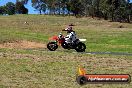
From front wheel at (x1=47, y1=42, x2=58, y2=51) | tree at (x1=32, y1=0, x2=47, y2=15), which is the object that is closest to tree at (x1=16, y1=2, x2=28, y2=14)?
tree at (x1=32, y1=0, x2=47, y2=15)

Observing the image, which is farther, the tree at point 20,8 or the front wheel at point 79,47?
the tree at point 20,8

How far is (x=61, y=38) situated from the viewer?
103 feet

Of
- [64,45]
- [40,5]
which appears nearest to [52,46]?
[64,45]

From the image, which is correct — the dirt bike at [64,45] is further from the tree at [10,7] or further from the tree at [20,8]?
the tree at [10,7]

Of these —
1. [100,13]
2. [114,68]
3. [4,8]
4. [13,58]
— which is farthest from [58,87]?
[4,8]

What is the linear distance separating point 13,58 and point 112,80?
12.0 metres

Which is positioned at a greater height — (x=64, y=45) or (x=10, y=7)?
(x=64, y=45)

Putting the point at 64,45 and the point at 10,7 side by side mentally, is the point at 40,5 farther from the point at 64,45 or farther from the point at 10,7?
the point at 64,45

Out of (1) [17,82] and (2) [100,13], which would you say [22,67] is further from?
(2) [100,13]

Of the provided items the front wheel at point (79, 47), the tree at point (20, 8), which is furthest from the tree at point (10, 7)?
the front wheel at point (79, 47)

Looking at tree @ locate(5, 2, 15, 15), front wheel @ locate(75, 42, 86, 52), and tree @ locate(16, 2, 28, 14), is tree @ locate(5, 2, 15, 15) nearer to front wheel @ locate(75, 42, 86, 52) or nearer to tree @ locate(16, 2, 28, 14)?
tree @ locate(16, 2, 28, 14)

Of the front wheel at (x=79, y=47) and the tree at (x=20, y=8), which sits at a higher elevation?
the front wheel at (x=79, y=47)

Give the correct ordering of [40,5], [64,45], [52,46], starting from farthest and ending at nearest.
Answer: [40,5], [52,46], [64,45]

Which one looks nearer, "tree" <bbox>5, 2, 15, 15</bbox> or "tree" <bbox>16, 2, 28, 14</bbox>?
"tree" <bbox>16, 2, 28, 14</bbox>
